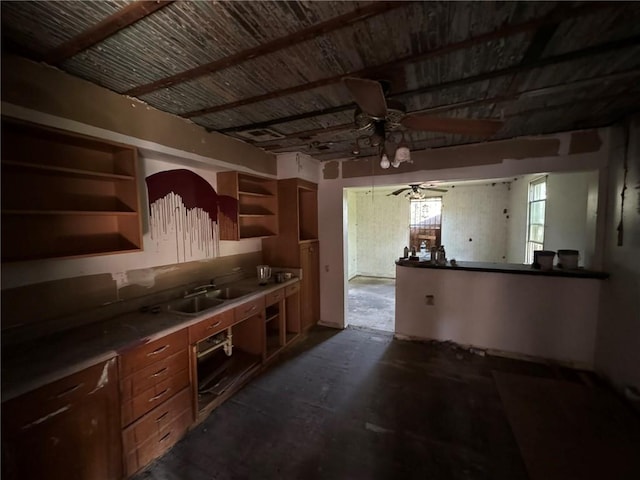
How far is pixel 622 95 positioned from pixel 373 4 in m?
2.23

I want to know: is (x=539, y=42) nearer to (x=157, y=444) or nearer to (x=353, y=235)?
(x=157, y=444)

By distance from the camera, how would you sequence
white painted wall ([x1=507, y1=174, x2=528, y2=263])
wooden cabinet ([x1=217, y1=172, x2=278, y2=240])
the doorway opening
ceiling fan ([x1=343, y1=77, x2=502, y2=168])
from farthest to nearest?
the doorway opening
white painted wall ([x1=507, y1=174, x2=528, y2=263])
wooden cabinet ([x1=217, y1=172, x2=278, y2=240])
ceiling fan ([x1=343, y1=77, x2=502, y2=168])

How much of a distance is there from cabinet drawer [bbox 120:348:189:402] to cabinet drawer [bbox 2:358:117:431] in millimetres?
123

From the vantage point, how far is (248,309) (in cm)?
267

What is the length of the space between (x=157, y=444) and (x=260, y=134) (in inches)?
108

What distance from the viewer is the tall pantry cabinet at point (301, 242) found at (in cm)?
350

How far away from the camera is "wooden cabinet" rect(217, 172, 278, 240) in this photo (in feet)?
9.58

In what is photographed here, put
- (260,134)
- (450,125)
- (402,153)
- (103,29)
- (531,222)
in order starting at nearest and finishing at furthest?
(103,29) < (450,125) < (402,153) < (260,134) < (531,222)

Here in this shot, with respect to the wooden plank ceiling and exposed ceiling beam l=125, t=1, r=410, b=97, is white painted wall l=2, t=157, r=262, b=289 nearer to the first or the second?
the wooden plank ceiling

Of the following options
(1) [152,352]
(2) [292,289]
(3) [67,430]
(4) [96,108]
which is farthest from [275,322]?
(4) [96,108]

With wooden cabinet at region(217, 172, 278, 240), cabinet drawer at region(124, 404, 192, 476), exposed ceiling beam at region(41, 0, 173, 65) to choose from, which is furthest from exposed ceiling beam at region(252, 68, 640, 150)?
cabinet drawer at region(124, 404, 192, 476)

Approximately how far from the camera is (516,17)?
1206 mm

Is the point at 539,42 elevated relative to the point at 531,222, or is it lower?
elevated

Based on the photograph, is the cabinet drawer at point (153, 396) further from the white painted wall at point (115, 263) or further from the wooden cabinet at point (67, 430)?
the white painted wall at point (115, 263)
